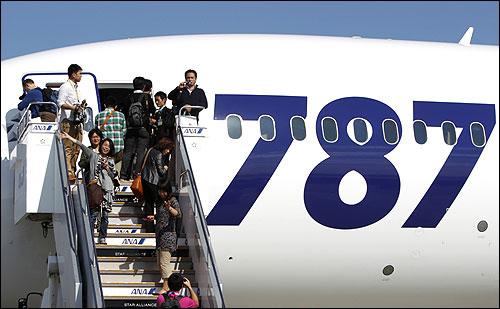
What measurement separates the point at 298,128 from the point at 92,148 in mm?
3813

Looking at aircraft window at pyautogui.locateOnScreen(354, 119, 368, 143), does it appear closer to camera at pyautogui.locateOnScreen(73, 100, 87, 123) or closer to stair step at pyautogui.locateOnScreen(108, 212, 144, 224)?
stair step at pyautogui.locateOnScreen(108, 212, 144, 224)

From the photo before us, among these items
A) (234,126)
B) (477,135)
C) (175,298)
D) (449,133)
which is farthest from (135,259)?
(477,135)

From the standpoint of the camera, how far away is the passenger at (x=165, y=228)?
1248 cm

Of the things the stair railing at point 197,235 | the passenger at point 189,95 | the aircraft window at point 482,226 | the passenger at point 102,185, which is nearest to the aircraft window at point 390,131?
the aircraft window at point 482,226

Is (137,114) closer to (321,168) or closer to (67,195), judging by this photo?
(67,195)

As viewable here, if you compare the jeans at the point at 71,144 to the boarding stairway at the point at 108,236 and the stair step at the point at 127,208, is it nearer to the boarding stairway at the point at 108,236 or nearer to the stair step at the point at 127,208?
the boarding stairway at the point at 108,236

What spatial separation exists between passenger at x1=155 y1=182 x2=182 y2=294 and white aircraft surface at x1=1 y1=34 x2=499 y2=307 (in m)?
1.91

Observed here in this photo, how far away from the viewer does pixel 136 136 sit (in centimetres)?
1505

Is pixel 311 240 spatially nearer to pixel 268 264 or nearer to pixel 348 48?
pixel 268 264

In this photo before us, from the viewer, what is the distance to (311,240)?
51.7 feet

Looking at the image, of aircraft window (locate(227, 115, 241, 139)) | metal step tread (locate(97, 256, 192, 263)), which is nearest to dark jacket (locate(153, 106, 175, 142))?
aircraft window (locate(227, 115, 241, 139))

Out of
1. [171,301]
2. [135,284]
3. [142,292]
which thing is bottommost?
[171,301]

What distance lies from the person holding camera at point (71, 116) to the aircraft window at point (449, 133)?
20.9ft

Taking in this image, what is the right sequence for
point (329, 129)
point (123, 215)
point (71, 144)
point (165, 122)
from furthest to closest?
1. point (329, 129)
2. point (165, 122)
3. point (123, 215)
4. point (71, 144)
